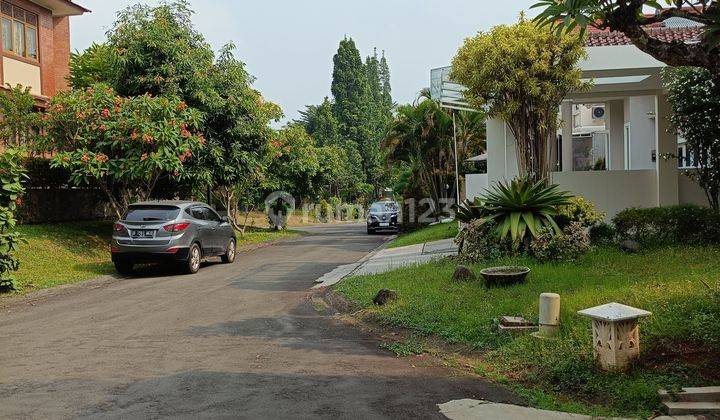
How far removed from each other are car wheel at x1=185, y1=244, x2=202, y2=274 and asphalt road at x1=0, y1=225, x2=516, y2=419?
2830 millimetres

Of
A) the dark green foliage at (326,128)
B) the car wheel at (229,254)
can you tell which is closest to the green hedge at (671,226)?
the car wheel at (229,254)

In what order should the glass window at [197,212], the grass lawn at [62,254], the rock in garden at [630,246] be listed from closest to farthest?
1. the rock in garden at [630,246]
2. the grass lawn at [62,254]
3. the glass window at [197,212]

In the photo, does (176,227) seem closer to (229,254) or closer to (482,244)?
(229,254)

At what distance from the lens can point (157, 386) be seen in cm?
632

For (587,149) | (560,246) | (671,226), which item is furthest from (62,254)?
(587,149)

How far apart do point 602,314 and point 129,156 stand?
14.2 m

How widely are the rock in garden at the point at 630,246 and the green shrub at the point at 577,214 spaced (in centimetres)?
83

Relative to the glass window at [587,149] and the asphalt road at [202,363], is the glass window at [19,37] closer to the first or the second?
the asphalt road at [202,363]

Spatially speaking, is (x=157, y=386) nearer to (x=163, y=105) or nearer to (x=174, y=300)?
(x=174, y=300)

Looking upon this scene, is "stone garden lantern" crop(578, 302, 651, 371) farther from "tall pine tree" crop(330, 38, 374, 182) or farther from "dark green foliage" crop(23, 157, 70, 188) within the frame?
"tall pine tree" crop(330, 38, 374, 182)

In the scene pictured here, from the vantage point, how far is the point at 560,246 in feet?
38.0

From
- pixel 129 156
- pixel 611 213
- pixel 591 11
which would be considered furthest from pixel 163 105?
pixel 591 11

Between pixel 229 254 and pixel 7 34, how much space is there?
11766 millimetres

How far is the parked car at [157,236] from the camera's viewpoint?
14891 mm
